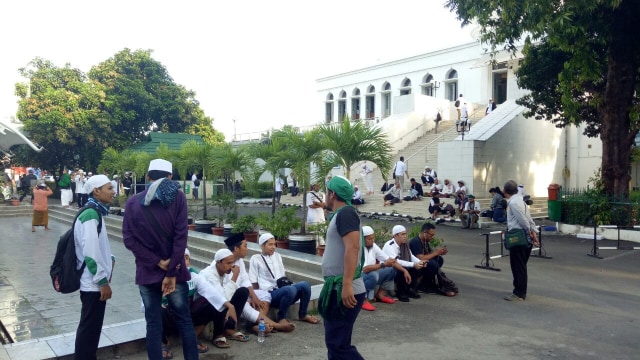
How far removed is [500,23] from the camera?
13.6 meters

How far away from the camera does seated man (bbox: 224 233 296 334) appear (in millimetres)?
5680

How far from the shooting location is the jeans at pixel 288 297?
236 inches

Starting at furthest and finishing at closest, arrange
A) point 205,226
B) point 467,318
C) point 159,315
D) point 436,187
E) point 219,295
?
point 436,187
point 205,226
point 467,318
point 219,295
point 159,315

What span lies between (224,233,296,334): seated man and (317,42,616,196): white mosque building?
6361 millimetres

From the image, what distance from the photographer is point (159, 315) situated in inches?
166

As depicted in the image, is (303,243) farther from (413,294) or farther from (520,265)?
(520,265)

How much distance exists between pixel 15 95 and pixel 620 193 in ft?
90.7

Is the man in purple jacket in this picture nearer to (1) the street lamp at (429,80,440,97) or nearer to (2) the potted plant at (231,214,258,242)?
(2) the potted plant at (231,214,258,242)

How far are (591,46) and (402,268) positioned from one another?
39.8ft

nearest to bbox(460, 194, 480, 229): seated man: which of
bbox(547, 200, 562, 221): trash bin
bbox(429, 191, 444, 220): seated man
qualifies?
bbox(429, 191, 444, 220): seated man

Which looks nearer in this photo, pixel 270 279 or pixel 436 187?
pixel 270 279

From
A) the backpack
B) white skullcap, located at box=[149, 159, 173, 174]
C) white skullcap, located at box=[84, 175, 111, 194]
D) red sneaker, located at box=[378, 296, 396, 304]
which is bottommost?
red sneaker, located at box=[378, 296, 396, 304]

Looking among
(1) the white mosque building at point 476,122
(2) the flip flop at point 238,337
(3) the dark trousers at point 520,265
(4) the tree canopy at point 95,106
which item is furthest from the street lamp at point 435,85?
(2) the flip flop at point 238,337

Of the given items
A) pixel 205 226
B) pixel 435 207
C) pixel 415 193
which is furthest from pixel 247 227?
pixel 415 193
